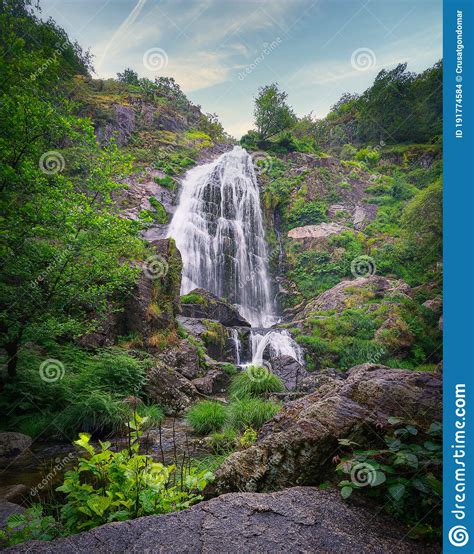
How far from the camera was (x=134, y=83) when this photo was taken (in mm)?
35625

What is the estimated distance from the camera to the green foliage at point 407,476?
1.57 m

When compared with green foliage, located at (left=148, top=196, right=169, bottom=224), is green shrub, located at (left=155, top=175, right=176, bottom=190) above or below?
above

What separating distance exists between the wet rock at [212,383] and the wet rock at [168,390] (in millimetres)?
391

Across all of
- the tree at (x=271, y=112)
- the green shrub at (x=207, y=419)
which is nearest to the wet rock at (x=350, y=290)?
the green shrub at (x=207, y=419)

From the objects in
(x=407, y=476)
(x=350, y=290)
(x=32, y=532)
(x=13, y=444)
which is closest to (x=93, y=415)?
(x=13, y=444)

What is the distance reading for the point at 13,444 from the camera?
525cm

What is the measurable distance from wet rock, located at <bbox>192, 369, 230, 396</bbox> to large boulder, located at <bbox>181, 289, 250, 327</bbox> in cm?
413

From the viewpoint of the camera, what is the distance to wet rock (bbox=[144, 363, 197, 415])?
7.79m

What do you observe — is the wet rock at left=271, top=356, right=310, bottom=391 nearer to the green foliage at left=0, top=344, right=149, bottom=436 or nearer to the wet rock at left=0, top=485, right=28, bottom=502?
the green foliage at left=0, top=344, right=149, bottom=436

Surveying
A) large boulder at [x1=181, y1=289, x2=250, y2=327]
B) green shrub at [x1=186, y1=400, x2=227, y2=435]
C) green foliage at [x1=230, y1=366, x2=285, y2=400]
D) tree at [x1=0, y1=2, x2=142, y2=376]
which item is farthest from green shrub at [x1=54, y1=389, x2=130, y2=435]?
large boulder at [x1=181, y1=289, x2=250, y2=327]

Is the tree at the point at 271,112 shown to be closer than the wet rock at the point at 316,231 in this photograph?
No

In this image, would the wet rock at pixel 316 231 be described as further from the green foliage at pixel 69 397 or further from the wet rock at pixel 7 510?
the wet rock at pixel 7 510

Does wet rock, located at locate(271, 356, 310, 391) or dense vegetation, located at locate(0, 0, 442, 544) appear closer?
dense vegetation, located at locate(0, 0, 442, 544)
